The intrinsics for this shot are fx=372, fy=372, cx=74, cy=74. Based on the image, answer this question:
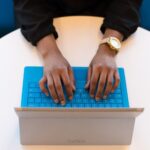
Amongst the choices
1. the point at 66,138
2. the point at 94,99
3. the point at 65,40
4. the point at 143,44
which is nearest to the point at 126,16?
the point at 143,44

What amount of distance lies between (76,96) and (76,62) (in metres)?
0.15

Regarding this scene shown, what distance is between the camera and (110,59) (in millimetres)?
1062

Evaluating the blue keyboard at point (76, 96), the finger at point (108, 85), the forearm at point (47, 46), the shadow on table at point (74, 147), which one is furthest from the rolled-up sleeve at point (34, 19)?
the shadow on table at point (74, 147)

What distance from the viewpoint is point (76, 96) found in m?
0.95

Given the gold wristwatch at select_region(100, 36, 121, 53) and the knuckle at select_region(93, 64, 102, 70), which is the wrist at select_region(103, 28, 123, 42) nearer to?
the gold wristwatch at select_region(100, 36, 121, 53)

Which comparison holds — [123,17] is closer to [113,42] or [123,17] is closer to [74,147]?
[113,42]

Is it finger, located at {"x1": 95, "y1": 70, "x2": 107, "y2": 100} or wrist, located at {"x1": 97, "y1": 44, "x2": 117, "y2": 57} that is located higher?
wrist, located at {"x1": 97, "y1": 44, "x2": 117, "y2": 57}

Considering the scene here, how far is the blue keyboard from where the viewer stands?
93cm

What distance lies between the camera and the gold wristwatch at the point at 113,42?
43.1 inches

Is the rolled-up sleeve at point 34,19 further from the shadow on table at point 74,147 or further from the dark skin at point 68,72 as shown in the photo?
the shadow on table at point 74,147

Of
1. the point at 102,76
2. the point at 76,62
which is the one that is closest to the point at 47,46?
the point at 76,62

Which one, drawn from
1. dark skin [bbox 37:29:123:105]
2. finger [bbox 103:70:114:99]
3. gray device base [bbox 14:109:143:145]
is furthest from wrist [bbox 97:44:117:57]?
Answer: gray device base [bbox 14:109:143:145]

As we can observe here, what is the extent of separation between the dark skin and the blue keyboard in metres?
0.01

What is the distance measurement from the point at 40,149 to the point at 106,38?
0.41 metres
